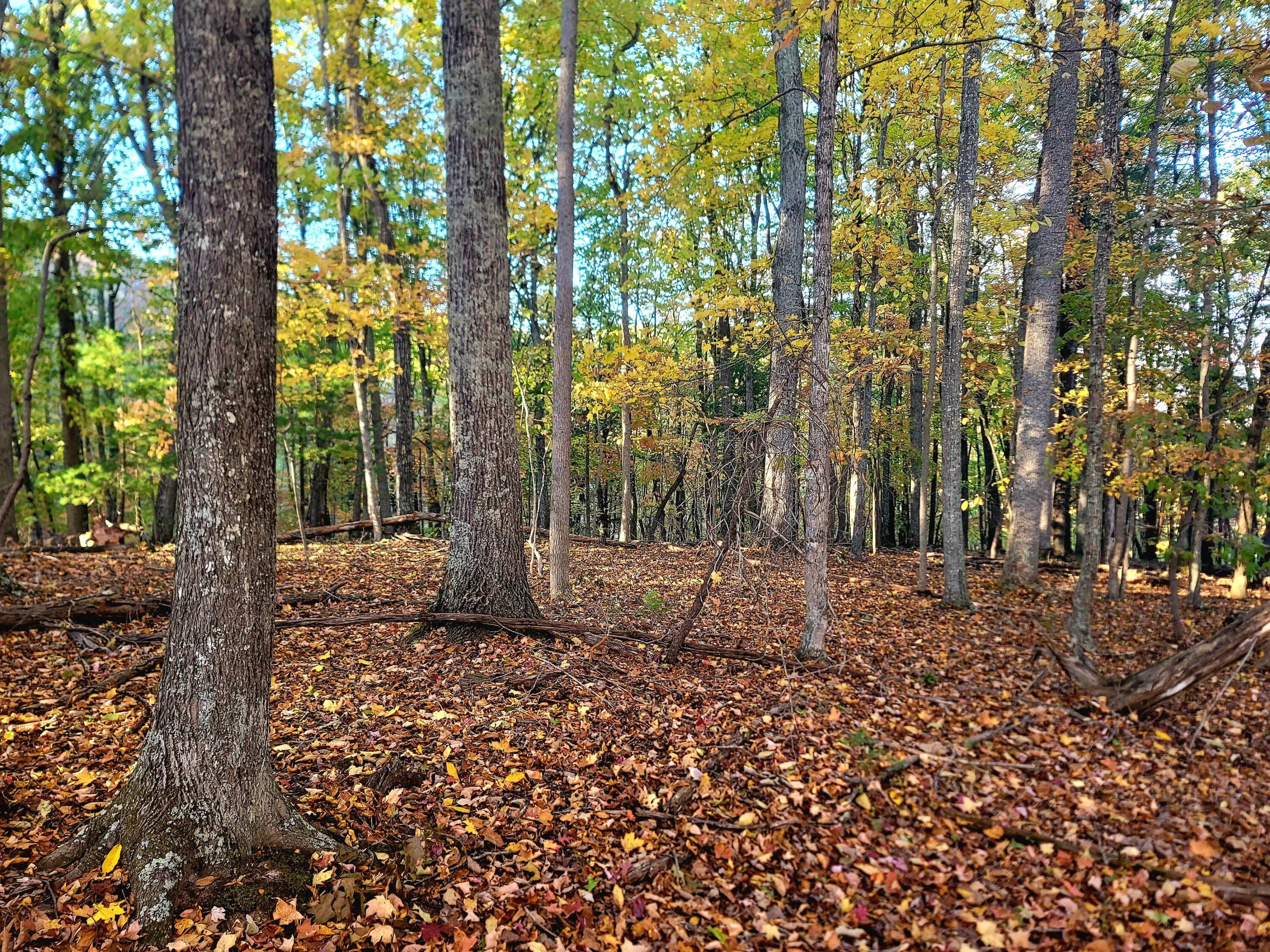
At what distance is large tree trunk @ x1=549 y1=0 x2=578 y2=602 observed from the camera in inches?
291

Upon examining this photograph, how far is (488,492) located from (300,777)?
9.25 ft

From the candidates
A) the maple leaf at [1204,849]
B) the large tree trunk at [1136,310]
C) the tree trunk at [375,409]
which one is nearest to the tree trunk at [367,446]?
the tree trunk at [375,409]

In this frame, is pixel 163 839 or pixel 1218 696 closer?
pixel 163 839

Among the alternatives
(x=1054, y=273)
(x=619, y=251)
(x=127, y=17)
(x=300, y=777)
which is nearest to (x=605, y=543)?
(x=619, y=251)

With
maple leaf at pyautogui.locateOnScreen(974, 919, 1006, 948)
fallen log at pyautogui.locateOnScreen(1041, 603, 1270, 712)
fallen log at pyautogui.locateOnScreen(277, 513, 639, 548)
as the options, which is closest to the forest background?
fallen log at pyautogui.locateOnScreen(277, 513, 639, 548)

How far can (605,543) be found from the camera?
13906mm

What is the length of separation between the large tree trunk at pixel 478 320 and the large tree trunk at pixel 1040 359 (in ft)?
26.1

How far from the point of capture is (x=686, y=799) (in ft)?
13.0

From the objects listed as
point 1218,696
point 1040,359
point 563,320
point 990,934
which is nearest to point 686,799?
point 990,934

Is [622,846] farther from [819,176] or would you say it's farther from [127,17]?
[127,17]

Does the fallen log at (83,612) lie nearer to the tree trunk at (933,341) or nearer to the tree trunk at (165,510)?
the tree trunk at (165,510)

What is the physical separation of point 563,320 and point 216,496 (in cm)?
528

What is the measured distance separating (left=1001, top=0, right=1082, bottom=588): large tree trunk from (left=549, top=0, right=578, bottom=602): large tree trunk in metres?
6.97

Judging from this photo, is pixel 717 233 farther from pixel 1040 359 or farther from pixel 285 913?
pixel 285 913
